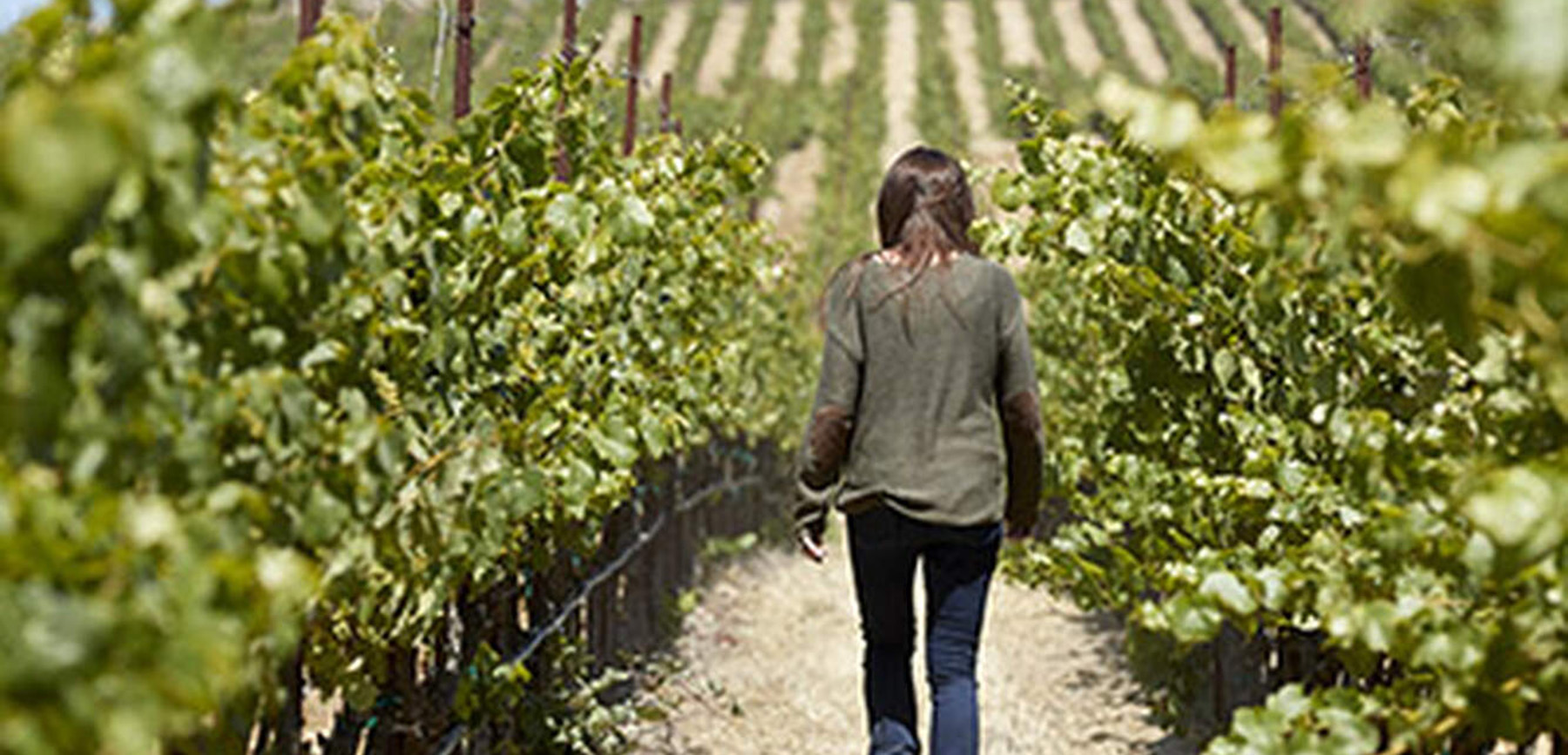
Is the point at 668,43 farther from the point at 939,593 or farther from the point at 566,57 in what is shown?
the point at 939,593

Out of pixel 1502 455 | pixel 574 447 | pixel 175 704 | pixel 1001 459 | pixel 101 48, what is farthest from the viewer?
pixel 574 447

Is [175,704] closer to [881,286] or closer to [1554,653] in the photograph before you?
[1554,653]

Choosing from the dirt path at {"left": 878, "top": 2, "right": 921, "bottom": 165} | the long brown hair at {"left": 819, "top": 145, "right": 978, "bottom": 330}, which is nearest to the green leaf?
the long brown hair at {"left": 819, "top": 145, "right": 978, "bottom": 330}

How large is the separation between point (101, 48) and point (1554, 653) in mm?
1673

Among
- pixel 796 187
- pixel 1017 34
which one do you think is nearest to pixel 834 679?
pixel 796 187

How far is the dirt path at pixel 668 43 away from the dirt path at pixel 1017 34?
332 inches

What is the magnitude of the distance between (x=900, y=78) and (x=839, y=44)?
156 inches

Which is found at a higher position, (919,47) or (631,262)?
(919,47)

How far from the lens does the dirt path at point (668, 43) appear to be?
36.1m

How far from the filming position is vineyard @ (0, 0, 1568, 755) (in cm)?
129

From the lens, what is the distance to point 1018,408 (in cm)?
287

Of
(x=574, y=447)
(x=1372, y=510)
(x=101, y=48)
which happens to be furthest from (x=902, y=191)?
(x=101, y=48)

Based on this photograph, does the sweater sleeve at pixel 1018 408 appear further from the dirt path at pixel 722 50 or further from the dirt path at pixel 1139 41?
the dirt path at pixel 1139 41

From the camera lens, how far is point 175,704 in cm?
125
